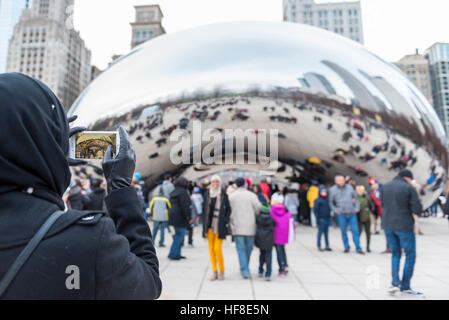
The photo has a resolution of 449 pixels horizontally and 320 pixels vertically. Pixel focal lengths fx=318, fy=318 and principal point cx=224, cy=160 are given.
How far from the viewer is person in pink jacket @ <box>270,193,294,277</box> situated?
4121mm

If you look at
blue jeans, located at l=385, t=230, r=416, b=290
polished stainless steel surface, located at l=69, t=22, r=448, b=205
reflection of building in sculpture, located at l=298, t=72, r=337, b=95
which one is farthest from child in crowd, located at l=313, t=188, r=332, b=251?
blue jeans, located at l=385, t=230, r=416, b=290

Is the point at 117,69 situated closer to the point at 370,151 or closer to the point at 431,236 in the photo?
the point at 370,151

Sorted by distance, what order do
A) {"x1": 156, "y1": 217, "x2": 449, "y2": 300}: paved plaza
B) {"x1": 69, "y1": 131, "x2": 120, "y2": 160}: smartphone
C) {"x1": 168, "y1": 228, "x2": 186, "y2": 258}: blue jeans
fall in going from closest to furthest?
{"x1": 69, "y1": 131, "x2": 120, "y2": 160}: smartphone, {"x1": 156, "y1": 217, "x2": 449, "y2": 300}: paved plaza, {"x1": 168, "y1": 228, "x2": 186, "y2": 258}: blue jeans

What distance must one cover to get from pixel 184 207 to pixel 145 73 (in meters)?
2.46

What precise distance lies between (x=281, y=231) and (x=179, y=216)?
1689mm

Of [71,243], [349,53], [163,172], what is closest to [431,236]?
[349,53]

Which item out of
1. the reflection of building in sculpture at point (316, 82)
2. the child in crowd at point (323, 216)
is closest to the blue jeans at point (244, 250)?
the child in crowd at point (323, 216)

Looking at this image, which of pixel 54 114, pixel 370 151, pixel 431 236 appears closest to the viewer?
pixel 54 114

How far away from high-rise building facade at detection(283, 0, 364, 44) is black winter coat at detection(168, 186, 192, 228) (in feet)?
297

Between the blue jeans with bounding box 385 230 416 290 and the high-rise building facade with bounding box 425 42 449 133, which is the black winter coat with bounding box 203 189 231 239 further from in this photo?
the high-rise building facade with bounding box 425 42 449 133

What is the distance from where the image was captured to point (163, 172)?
19.9ft

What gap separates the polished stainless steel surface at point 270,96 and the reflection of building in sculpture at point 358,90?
0.7 inches

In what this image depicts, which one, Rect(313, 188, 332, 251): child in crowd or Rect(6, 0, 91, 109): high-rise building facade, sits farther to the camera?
Rect(6, 0, 91, 109): high-rise building facade

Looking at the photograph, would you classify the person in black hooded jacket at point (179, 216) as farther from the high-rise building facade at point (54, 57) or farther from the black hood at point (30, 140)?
the high-rise building facade at point (54, 57)
